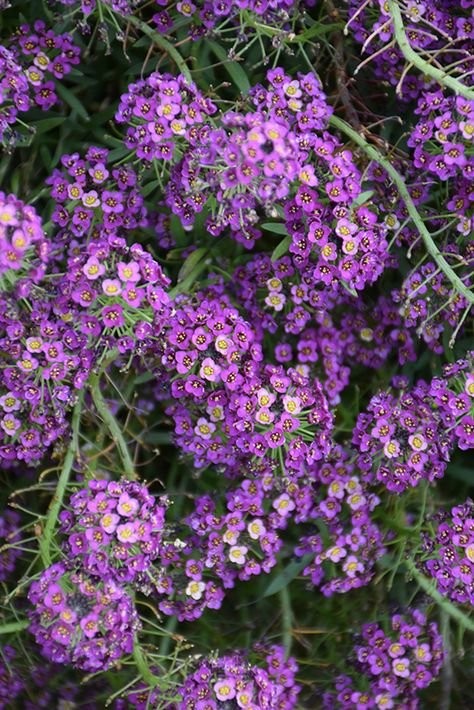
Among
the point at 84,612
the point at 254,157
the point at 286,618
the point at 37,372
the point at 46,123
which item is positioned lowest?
the point at 286,618

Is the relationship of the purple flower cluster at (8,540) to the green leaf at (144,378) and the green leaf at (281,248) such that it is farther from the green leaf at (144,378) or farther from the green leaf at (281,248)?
the green leaf at (281,248)

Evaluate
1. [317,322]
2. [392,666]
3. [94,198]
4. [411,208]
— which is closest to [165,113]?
[94,198]

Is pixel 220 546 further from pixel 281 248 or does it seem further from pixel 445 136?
pixel 445 136

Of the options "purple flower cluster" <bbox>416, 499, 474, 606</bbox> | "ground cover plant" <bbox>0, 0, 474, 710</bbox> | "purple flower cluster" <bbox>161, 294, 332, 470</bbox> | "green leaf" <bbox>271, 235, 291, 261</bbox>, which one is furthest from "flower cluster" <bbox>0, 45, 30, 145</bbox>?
"purple flower cluster" <bbox>416, 499, 474, 606</bbox>

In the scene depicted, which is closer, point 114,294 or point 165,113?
point 114,294

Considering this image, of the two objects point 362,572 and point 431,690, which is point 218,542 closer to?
point 362,572

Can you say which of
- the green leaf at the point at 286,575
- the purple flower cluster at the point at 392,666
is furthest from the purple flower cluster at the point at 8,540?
the purple flower cluster at the point at 392,666
